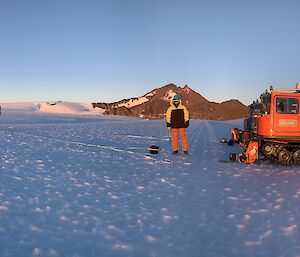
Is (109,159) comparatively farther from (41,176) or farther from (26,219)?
(26,219)

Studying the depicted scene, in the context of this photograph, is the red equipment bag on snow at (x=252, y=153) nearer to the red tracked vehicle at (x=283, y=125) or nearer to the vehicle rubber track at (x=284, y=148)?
the red tracked vehicle at (x=283, y=125)

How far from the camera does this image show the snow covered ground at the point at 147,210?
A: 150 inches

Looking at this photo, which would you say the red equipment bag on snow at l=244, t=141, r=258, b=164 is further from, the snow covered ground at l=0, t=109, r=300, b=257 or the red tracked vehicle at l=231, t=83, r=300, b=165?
the snow covered ground at l=0, t=109, r=300, b=257

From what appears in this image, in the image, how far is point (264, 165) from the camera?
955cm

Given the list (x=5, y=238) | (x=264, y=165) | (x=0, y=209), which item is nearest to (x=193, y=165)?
(x=264, y=165)

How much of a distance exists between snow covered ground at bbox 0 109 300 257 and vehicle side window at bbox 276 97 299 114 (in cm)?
172

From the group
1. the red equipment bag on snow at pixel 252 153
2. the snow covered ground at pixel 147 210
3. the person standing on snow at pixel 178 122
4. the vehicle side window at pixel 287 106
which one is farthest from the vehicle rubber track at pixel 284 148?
the person standing on snow at pixel 178 122

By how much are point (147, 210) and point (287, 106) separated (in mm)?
6483

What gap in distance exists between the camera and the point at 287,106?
974 cm

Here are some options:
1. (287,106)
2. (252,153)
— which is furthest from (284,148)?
(287,106)

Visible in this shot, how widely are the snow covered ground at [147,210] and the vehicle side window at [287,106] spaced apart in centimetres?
172

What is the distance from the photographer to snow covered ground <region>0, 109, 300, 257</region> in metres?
3.81

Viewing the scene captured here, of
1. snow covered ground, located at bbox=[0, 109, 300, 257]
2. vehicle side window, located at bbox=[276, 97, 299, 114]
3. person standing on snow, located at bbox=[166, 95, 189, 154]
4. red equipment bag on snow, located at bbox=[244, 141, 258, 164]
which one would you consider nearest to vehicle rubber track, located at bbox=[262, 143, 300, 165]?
red equipment bag on snow, located at bbox=[244, 141, 258, 164]

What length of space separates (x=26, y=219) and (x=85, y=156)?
6088 millimetres
